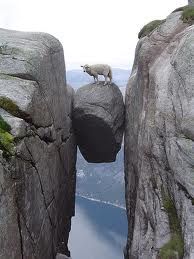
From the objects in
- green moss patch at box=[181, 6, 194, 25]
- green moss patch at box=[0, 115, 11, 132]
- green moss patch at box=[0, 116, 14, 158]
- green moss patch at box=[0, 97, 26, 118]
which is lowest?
green moss patch at box=[0, 116, 14, 158]

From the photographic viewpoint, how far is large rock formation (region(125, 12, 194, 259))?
76.0ft

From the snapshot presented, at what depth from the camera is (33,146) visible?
26391 mm

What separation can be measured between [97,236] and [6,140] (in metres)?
141

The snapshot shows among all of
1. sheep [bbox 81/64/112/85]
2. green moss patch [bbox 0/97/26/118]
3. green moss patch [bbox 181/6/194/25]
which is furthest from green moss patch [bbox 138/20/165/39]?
green moss patch [bbox 0/97/26/118]

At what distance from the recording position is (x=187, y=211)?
891 inches

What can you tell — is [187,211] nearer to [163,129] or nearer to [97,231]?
[163,129]

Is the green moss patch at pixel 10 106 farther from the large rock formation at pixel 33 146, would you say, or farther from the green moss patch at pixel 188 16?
the green moss patch at pixel 188 16

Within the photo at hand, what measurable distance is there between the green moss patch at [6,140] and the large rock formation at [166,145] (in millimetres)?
8133

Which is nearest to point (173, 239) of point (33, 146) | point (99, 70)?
point (33, 146)

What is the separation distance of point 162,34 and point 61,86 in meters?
10.1

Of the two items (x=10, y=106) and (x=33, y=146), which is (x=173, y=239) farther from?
(x=10, y=106)

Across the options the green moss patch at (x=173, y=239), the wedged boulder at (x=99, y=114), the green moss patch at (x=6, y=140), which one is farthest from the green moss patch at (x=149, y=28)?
the green moss patch at (x=6, y=140)

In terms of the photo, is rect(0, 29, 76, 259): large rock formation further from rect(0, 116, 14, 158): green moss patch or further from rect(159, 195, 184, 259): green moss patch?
rect(159, 195, 184, 259): green moss patch

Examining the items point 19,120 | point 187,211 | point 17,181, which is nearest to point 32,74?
point 19,120
